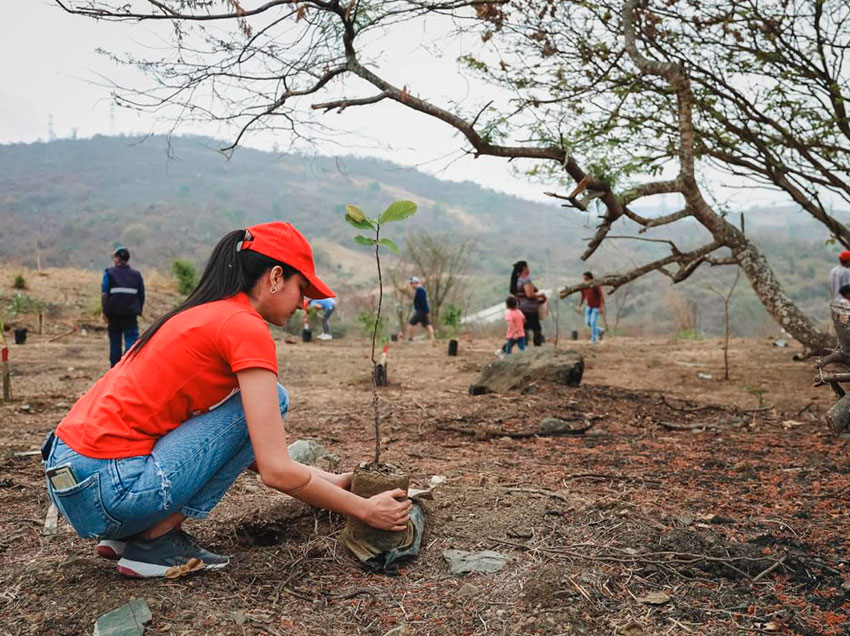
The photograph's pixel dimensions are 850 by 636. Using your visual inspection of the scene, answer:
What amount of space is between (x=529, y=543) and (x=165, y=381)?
1430 millimetres

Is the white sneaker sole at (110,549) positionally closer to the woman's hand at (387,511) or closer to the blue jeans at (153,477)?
the blue jeans at (153,477)

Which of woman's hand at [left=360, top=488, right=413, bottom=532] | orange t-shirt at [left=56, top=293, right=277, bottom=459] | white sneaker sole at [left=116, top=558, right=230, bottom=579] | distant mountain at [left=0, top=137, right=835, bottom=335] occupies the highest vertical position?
distant mountain at [left=0, top=137, right=835, bottom=335]

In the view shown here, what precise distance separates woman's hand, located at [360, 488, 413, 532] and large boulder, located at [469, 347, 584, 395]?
4485 millimetres

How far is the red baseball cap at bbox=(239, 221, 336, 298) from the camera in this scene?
6.73 ft

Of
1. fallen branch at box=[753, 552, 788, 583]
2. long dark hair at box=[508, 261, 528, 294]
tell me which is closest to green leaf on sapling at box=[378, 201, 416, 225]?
fallen branch at box=[753, 552, 788, 583]

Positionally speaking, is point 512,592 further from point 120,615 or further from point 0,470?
point 0,470

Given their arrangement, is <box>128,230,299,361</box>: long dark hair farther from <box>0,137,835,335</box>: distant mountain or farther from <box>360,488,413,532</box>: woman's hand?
<box>0,137,835,335</box>: distant mountain

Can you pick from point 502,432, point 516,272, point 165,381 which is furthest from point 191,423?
point 516,272

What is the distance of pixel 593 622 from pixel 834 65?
688 cm

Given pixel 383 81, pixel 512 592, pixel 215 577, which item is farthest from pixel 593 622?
pixel 383 81

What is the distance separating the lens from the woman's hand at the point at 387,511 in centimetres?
215

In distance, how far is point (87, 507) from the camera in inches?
77.2

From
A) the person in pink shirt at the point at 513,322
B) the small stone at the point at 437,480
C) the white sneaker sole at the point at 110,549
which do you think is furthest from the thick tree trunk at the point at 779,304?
the white sneaker sole at the point at 110,549

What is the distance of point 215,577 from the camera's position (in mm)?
2170
